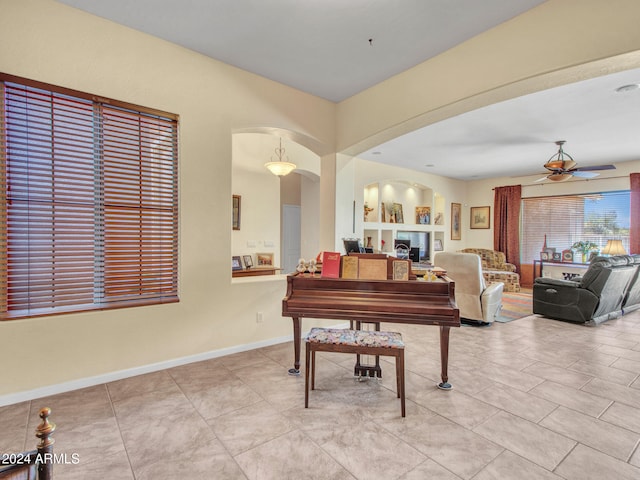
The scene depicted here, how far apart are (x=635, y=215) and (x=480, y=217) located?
333 cm

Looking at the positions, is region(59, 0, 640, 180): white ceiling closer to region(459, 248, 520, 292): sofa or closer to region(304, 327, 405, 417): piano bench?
region(304, 327, 405, 417): piano bench

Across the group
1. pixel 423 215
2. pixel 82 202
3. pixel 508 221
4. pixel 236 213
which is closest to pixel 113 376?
pixel 82 202

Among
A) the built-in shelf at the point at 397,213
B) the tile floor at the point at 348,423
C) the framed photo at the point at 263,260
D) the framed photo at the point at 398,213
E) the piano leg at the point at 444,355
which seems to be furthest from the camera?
the framed photo at the point at 398,213

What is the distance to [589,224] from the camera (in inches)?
299

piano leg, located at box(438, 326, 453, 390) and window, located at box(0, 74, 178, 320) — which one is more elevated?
window, located at box(0, 74, 178, 320)

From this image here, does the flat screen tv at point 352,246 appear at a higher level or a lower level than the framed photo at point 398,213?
lower

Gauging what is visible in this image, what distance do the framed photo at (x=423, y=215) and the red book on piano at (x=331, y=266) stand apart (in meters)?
6.50

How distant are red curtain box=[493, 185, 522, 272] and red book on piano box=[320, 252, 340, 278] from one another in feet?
25.2

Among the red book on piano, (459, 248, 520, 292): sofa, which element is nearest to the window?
the red book on piano

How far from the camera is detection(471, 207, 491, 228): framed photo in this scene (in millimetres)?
9297

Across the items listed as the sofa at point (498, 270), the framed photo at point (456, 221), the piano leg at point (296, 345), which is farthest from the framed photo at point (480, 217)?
the piano leg at point (296, 345)

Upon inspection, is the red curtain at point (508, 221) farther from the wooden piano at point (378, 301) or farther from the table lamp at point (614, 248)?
the wooden piano at point (378, 301)

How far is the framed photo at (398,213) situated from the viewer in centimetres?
811

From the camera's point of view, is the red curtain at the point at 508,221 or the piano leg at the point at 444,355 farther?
the red curtain at the point at 508,221
